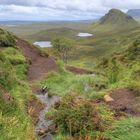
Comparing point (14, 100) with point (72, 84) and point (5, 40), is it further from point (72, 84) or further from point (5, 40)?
point (5, 40)

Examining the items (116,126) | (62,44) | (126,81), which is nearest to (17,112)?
(116,126)

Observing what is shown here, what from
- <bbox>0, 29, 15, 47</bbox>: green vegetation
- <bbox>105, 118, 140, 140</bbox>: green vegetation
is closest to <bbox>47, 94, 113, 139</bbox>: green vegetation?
<bbox>105, 118, 140, 140</bbox>: green vegetation

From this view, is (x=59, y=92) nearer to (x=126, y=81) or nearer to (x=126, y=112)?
(x=126, y=81)

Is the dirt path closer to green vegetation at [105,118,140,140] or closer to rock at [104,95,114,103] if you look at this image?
rock at [104,95,114,103]

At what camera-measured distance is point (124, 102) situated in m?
19.6


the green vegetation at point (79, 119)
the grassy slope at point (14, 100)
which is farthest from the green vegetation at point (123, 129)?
the grassy slope at point (14, 100)

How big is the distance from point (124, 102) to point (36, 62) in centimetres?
2058

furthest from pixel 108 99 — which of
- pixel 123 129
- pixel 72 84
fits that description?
pixel 72 84

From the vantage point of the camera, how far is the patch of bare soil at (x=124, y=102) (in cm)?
1763

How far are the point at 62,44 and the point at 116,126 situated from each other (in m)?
102

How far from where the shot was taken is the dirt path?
109 feet

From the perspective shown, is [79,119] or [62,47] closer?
[79,119]

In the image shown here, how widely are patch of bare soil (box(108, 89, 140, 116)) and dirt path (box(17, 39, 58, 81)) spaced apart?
36.4 ft

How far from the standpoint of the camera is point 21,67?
32375mm
